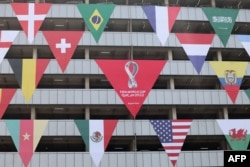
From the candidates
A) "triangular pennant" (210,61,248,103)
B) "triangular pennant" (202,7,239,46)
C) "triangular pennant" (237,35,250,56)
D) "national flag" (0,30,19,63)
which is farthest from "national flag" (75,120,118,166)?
"triangular pennant" (237,35,250,56)

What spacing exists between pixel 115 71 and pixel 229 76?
941 cm

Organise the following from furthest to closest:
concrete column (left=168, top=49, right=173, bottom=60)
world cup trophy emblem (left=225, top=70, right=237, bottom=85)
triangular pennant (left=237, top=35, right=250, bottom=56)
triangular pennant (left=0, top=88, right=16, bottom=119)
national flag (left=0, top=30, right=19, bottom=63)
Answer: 1. concrete column (left=168, top=49, right=173, bottom=60)
2. triangular pennant (left=237, top=35, right=250, bottom=56)
3. world cup trophy emblem (left=225, top=70, right=237, bottom=85)
4. national flag (left=0, top=30, right=19, bottom=63)
5. triangular pennant (left=0, top=88, right=16, bottom=119)

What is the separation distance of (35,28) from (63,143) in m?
10.2

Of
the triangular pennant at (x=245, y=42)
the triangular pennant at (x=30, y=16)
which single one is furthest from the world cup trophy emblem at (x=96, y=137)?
the triangular pennant at (x=245, y=42)

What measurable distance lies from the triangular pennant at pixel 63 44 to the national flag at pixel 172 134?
814 centimetres

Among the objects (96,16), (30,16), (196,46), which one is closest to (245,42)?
(196,46)

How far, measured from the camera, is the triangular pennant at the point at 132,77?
3020cm

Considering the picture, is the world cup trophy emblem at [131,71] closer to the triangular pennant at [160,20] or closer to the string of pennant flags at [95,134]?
the triangular pennant at [160,20]

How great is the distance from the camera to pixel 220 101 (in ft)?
115

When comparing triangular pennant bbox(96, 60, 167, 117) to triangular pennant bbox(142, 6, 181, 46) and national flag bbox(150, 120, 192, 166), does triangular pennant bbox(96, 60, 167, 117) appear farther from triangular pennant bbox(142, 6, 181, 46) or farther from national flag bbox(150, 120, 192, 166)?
triangular pennant bbox(142, 6, 181, 46)

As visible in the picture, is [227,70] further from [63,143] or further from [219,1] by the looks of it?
[63,143]

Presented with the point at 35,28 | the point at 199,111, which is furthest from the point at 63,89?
the point at 199,111

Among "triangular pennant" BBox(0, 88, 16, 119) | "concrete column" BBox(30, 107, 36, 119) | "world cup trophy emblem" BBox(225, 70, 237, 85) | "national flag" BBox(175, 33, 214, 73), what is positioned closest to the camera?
"triangular pennant" BBox(0, 88, 16, 119)

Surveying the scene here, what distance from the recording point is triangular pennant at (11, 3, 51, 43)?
107ft
